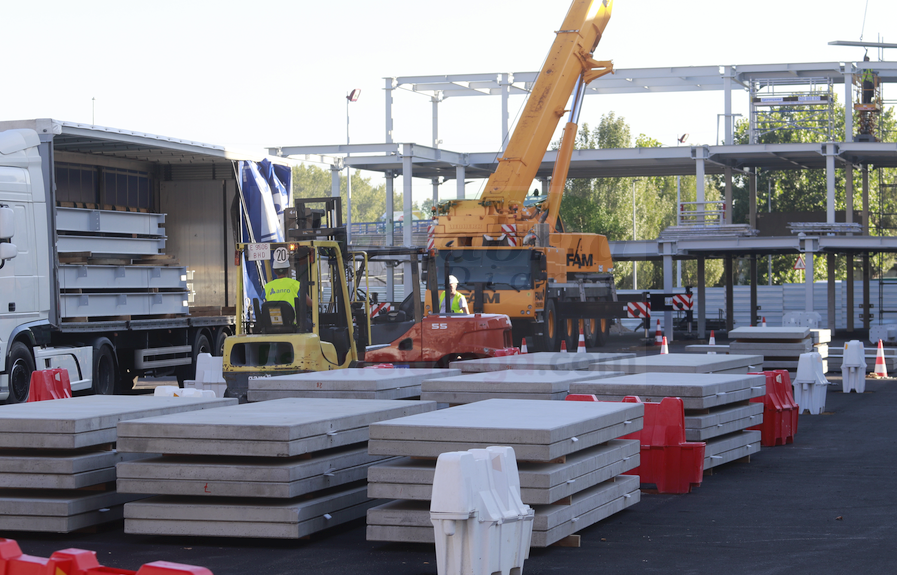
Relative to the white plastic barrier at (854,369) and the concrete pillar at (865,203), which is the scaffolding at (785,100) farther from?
the white plastic barrier at (854,369)

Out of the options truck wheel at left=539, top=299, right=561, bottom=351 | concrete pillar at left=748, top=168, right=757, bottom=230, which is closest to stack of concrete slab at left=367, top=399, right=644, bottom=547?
truck wheel at left=539, top=299, right=561, bottom=351

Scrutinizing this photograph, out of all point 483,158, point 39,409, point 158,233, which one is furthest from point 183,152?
point 483,158

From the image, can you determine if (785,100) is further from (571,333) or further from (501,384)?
(501,384)

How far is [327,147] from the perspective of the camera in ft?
120

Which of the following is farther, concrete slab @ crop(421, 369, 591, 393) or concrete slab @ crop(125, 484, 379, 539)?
concrete slab @ crop(421, 369, 591, 393)

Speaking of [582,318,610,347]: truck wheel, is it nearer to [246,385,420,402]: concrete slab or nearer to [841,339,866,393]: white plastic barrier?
[841,339,866,393]: white plastic barrier

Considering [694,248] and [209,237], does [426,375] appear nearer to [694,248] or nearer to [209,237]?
[209,237]

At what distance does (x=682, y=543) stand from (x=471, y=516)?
2.18m

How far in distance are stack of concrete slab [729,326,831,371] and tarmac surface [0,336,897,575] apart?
648 centimetres

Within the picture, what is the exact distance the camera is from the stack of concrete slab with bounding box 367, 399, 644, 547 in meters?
6.69

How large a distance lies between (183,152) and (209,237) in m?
1.75

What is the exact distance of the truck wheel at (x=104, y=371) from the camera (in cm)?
1502

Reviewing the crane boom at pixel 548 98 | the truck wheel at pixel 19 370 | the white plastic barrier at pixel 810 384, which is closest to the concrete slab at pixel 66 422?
the truck wheel at pixel 19 370

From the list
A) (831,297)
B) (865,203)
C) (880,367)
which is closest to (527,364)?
→ (880,367)
